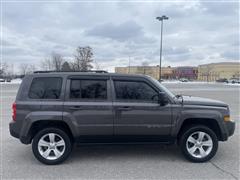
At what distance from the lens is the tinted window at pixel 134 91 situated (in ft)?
15.8

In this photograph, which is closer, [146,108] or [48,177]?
[48,177]

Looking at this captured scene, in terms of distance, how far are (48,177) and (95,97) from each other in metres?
1.69

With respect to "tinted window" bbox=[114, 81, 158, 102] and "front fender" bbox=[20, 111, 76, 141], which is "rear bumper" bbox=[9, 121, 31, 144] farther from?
"tinted window" bbox=[114, 81, 158, 102]

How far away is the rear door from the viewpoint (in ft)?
15.3

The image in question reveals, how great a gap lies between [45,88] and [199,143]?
3.34 m

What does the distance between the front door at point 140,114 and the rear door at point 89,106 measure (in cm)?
17

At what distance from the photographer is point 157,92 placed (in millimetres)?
4852

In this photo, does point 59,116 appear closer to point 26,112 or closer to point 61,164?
point 26,112

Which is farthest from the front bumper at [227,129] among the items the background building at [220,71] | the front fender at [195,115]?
the background building at [220,71]

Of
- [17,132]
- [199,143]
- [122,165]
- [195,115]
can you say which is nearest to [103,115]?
[122,165]

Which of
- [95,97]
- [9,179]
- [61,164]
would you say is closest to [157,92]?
[95,97]

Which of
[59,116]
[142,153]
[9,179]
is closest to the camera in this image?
[9,179]

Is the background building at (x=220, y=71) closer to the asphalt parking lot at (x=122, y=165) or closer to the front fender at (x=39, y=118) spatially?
the asphalt parking lot at (x=122, y=165)

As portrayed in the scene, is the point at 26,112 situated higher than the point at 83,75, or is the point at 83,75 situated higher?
the point at 83,75
